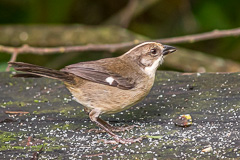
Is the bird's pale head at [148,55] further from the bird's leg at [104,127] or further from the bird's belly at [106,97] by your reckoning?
the bird's leg at [104,127]

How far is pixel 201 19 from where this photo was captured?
7.17m

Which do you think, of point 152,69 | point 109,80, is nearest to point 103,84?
point 109,80

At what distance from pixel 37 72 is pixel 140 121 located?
984mm

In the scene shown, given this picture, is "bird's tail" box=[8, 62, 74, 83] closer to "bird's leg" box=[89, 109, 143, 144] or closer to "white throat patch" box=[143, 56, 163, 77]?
"bird's leg" box=[89, 109, 143, 144]

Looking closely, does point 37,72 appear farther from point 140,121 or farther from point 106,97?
point 140,121

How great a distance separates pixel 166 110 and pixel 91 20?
457 cm

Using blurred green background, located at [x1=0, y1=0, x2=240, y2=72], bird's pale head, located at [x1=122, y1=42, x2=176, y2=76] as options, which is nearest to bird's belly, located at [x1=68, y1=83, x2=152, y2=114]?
bird's pale head, located at [x1=122, y1=42, x2=176, y2=76]

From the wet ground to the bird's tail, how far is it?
1.19ft

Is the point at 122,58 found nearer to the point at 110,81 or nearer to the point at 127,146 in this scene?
the point at 110,81

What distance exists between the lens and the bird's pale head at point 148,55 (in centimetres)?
429

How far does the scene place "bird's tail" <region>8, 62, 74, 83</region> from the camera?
3614 millimetres

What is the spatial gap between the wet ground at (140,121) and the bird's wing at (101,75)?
0.32 metres

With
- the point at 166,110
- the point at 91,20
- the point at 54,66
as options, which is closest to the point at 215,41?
the point at 91,20

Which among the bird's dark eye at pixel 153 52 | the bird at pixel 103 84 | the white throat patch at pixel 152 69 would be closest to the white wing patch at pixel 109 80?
the bird at pixel 103 84
